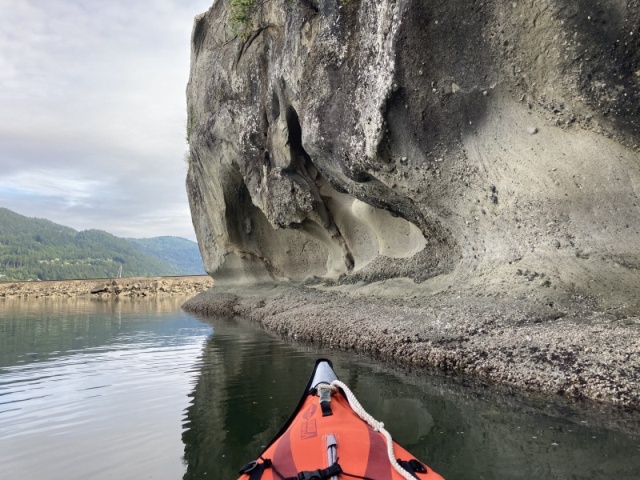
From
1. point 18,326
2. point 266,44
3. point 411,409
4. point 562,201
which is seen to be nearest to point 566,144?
point 562,201

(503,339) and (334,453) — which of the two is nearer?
(334,453)

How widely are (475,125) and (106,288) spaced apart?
133 ft

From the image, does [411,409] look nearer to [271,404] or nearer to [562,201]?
[271,404]

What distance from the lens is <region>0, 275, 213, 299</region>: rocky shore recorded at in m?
42.7

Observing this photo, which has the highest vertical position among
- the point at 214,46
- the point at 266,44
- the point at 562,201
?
the point at 214,46

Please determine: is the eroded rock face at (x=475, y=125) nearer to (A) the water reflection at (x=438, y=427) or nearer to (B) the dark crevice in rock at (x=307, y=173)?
(B) the dark crevice in rock at (x=307, y=173)

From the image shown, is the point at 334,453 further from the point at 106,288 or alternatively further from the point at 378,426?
the point at 106,288

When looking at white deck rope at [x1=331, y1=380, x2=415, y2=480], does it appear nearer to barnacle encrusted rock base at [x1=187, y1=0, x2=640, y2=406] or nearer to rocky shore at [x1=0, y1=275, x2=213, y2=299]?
barnacle encrusted rock base at [x1=187, y1=0, x2=640, y2=406]

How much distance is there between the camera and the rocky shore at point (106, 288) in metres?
42.7

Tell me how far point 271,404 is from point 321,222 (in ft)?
34.0

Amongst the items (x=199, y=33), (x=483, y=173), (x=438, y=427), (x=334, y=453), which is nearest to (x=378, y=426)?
(x=334, y=453)

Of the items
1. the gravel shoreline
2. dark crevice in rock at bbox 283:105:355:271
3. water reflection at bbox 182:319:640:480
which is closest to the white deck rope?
water reflection at bbox 182:319:640:480

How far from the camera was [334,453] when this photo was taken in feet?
9.91

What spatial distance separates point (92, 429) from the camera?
5.41 m
